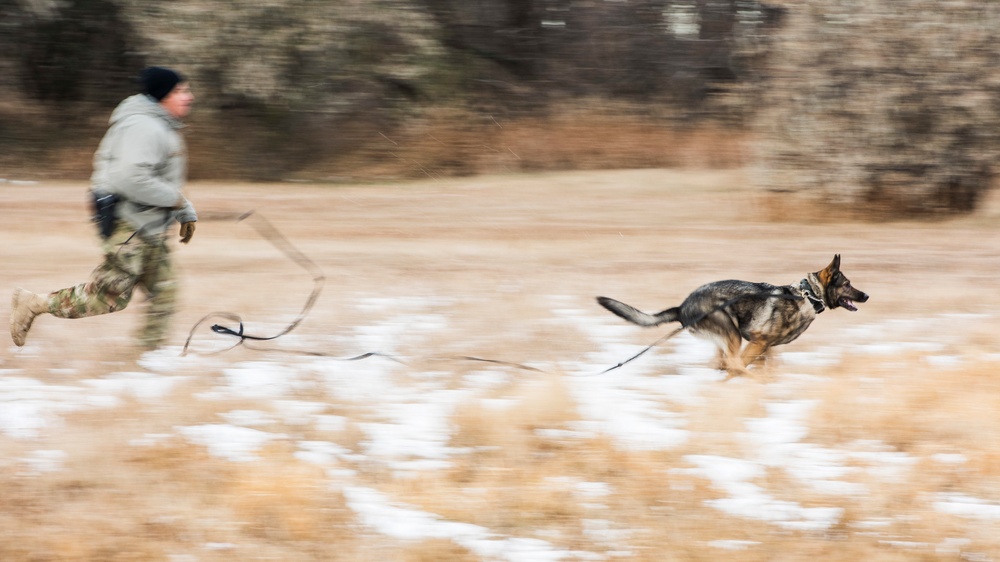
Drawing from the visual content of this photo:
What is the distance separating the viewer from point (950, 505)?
5008 mm

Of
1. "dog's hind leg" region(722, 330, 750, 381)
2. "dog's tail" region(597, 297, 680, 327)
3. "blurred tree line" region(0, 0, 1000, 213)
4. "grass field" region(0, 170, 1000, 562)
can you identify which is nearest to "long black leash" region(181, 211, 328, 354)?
"grass field" region(0, 170, 1000, 562)

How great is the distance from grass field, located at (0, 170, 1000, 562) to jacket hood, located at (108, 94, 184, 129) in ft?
4.85

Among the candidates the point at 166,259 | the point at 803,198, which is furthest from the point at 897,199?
the point at 166,259

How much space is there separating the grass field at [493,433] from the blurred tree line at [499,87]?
13.8 ft

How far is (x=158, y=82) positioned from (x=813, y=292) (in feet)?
13.1

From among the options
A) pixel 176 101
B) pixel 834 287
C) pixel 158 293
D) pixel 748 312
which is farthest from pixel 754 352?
pixel 176 101

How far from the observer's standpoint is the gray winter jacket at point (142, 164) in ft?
19.6

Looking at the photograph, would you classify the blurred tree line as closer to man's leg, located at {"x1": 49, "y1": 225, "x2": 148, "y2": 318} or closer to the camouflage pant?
the camouflage pant

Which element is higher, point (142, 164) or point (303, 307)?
point (142, 164)

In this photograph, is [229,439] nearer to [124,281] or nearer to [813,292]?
[124,281]

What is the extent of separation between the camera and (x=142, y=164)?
5980 millimetres

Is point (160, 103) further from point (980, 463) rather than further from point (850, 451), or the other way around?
point (980, 463)

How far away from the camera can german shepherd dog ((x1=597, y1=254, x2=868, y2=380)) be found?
252 inches

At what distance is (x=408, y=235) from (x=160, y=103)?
738 cm
